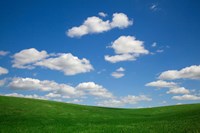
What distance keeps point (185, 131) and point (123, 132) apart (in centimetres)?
636

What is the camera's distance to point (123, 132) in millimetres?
28594

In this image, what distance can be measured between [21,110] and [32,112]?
2437 millimetres

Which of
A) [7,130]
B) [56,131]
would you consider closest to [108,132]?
[56,131]

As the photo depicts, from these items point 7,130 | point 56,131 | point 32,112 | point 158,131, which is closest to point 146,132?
point 158,131

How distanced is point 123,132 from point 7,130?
531 inches

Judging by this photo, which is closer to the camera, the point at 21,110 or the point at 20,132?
the point at 20,132

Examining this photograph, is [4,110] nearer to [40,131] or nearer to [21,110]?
[21,110]

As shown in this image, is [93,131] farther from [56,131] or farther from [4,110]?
[4,110]

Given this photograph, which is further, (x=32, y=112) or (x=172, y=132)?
(x=32, y=112)

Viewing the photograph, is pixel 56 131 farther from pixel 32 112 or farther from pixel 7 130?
pixel 32 112

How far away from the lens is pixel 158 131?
95.7ft

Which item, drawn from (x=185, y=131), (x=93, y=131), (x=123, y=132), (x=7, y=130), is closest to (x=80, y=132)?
(x=93, y=131)

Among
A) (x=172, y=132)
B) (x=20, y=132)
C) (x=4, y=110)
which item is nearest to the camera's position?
(x=172, y=132)

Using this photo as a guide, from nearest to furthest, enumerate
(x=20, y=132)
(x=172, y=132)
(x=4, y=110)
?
(x=172, y=132) < (x=20, y=132) < (x=4, y=110)
